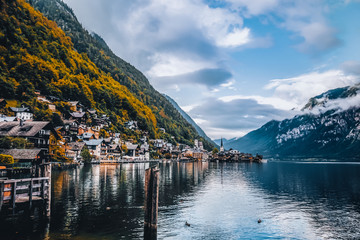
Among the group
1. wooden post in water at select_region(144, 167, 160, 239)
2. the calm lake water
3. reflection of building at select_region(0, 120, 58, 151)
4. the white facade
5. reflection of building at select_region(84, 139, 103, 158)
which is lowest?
the calm lake water

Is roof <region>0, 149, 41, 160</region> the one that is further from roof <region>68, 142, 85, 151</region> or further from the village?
roof <region>68, 142, 85, 151</region>

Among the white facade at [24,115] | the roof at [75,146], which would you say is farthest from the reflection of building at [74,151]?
the white facade at [24,115]

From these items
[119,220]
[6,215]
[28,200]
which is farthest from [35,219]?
[119,220]

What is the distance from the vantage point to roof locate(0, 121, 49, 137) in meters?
86.6

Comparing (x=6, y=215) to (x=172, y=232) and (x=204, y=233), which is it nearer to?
(x=172, y=232)

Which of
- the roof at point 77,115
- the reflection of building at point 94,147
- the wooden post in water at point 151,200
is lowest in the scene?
the wooden post in water at point 151,200

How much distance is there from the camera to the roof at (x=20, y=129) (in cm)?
8662

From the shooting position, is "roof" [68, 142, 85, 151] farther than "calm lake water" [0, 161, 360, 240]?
Yes

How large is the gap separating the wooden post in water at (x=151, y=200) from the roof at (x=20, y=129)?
75200 mm

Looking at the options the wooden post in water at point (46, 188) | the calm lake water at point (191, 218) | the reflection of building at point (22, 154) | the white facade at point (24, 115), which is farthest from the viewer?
the white facade at point (24, 115)

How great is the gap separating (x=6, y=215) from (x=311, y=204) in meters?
43.1

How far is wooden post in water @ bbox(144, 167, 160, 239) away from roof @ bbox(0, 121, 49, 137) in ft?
247

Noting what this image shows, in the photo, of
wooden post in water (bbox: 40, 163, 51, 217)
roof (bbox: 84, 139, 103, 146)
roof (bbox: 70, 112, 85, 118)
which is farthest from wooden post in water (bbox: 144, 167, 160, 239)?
roof (bbox: 70, 112, 85, 118)

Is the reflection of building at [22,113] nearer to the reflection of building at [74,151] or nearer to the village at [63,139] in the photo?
the village at [63,139]
